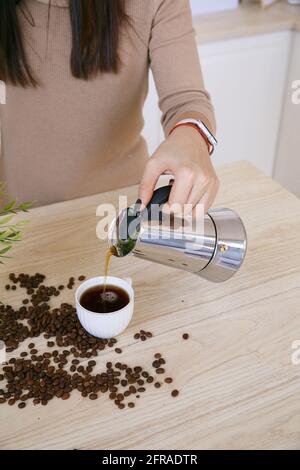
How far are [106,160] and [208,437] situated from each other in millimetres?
939

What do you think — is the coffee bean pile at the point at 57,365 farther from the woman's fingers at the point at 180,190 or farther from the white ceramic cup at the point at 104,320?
the woman's fingers at the point at 180,190

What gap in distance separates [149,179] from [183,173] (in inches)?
2.5

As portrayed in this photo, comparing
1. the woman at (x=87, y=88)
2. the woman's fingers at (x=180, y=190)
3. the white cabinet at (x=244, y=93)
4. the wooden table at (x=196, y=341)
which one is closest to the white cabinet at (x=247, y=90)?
the white cabinet at (x=244, y=93)

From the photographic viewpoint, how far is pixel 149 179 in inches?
40.0

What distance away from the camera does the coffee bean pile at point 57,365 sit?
2.94 ft

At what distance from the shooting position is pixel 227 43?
2309 millimetres

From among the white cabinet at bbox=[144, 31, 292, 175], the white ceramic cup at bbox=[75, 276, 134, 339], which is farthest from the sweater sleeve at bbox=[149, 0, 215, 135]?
the white cabinet at bbox=[144, 31, 292, 175]

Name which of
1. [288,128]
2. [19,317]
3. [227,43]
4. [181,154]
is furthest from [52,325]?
[288,128]

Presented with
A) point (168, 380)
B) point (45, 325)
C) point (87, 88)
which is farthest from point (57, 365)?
point (87, 88)

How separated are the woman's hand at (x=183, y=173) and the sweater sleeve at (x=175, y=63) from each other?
228 millimetres

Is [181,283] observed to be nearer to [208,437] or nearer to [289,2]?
[208,437]

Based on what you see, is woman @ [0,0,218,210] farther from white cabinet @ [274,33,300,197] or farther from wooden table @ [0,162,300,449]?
white cabinet @ [274,33,300,197]

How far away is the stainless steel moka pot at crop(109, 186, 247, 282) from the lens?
3.16 ft

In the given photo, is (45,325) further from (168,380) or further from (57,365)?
(168,380)
